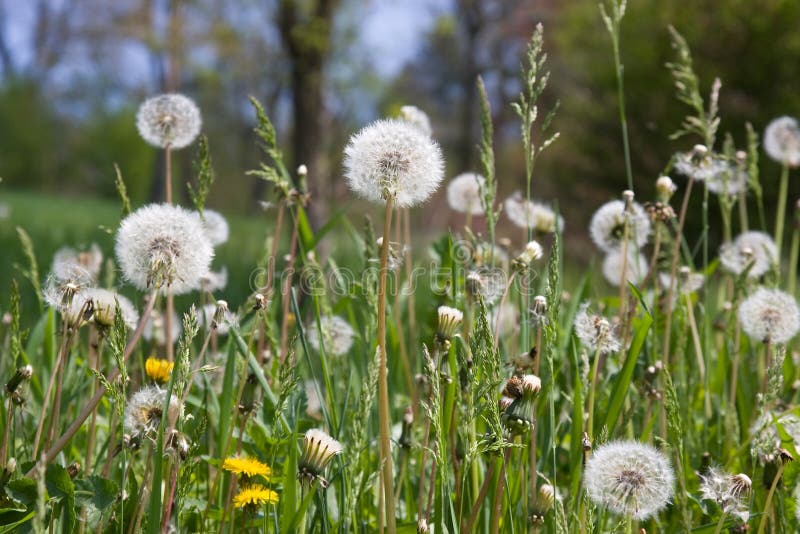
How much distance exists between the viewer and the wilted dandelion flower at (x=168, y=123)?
1.82 m

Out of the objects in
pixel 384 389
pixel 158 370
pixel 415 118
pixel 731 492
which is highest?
pixel 415 118

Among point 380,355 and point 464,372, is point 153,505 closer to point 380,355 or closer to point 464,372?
point 380,355

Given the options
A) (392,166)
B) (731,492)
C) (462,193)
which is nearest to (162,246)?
(392,166)

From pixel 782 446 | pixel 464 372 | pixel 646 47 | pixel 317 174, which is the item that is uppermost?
pixel 646 47

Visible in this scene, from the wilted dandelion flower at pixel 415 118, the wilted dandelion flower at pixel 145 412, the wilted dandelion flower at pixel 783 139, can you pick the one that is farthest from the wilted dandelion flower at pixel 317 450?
the wilted dandelion flower at pixel 783 139

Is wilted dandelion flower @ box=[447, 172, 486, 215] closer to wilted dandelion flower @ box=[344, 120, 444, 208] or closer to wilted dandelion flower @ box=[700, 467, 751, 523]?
wilted dandelion flower @ box=[344, 120, 444, 208]

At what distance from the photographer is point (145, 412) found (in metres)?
1.33

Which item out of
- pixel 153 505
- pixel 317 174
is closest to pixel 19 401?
pixel 153 505

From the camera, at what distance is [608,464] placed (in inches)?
46.4

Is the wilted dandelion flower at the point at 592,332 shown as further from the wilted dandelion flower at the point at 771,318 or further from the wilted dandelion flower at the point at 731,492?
the wilted dandelion flower at the point at 771,318

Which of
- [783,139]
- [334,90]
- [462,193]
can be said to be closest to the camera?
[462,193]

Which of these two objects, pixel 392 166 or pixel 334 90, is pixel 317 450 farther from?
pixel 334 90

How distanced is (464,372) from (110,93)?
3767 cm

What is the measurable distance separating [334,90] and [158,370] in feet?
49.4
